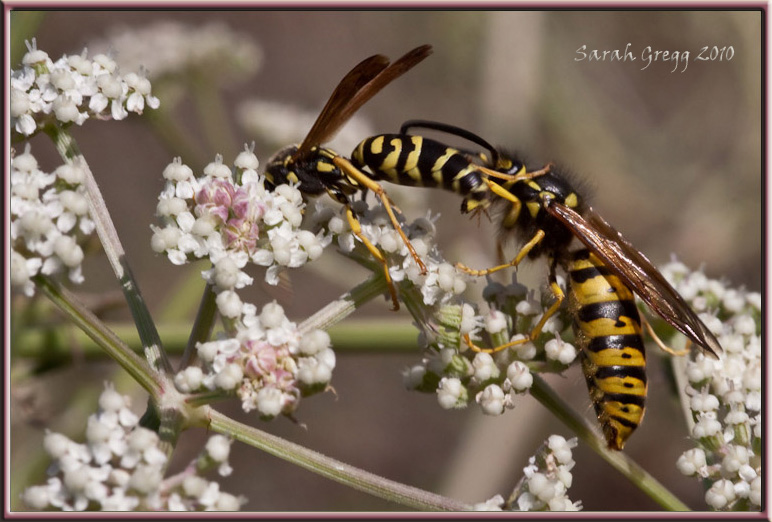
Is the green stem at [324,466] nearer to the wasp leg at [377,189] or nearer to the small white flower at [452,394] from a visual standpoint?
the small white flower at [452,394]

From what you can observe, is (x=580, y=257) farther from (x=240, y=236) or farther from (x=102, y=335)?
(x=102, y=335)

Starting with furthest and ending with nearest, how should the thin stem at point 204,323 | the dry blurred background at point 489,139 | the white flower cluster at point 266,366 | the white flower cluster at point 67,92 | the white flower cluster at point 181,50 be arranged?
the dry blurred background at point 489,139 → the white flower cluster at point 181,50 → the white flower cluster at point 67,92 → the thin stem at point 204,323 → the white flower cluster at point 266,366

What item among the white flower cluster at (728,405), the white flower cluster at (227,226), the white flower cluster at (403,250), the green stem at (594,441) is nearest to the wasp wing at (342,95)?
the white flower cluster at (403,250)

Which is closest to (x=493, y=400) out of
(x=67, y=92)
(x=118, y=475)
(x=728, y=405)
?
(x=728, y=405)

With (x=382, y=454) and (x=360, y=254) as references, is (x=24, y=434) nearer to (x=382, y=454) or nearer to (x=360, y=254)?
(x=360, y=254)

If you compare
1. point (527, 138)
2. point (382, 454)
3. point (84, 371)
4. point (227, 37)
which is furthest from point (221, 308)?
point (382, 454)

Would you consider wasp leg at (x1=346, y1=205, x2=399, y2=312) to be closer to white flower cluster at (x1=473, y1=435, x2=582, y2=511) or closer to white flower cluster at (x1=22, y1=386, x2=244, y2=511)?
white flower cluster at (x1=473, y1=435, x2=582, y2=511)

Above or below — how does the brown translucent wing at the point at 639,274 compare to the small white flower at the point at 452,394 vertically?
above
